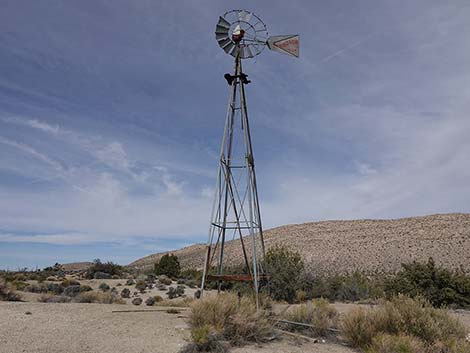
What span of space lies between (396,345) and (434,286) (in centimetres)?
1222

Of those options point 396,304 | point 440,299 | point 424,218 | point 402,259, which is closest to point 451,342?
point 396,304

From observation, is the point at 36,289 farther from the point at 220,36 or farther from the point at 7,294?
the point at 220,36

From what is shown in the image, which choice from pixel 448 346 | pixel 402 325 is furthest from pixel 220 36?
pixel 448 346

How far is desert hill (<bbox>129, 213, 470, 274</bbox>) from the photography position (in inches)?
1672

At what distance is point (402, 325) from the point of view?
31.0 feet

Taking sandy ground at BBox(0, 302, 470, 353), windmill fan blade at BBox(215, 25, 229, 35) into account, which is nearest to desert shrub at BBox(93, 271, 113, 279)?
sandy ground at BBox(0, 302, 470, 353)

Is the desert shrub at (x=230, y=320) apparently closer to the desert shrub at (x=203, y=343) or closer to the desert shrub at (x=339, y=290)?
the desert shrub at (x=203, y=343)

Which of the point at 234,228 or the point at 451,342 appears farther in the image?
the point at 234,228

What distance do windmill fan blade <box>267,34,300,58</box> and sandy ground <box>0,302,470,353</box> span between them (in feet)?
24.7

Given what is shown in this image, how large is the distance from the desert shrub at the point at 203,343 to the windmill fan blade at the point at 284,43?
7.57 m

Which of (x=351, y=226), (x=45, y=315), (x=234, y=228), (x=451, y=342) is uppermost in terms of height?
(x=351, y=226)

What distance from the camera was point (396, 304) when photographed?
1002 cm

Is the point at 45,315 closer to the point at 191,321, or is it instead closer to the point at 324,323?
the point at 191,321

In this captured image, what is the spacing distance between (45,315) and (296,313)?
6383 mm
